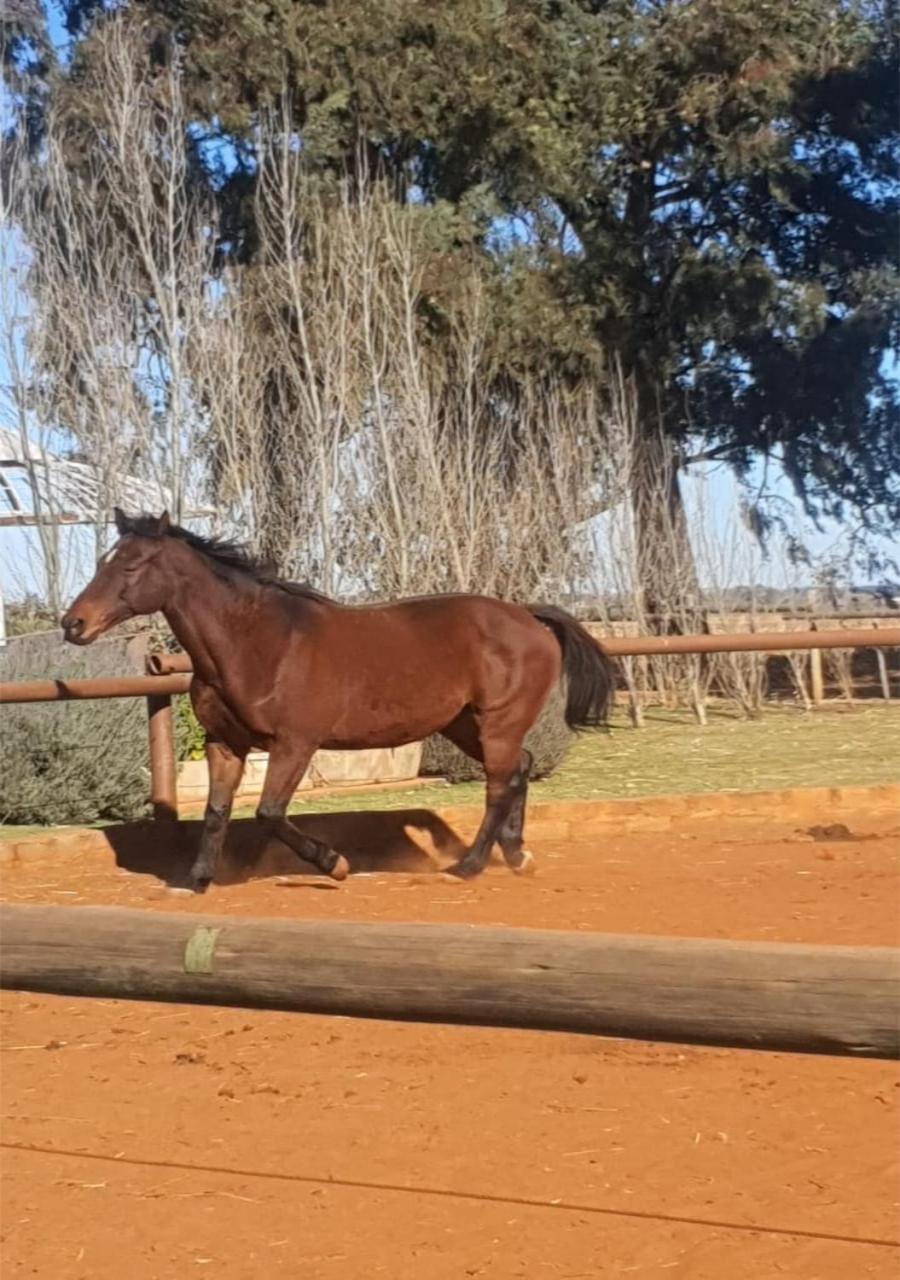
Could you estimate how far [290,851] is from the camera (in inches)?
353

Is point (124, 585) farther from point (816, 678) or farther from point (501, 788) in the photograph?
point (816, 678)

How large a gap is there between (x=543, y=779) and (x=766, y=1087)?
9.03m

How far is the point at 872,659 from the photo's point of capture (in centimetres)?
2369

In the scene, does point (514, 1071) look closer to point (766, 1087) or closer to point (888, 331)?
point (766, 1087)

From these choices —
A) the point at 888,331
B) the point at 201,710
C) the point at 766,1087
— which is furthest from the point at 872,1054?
the point at 888,331

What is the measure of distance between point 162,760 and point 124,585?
1.79 metres

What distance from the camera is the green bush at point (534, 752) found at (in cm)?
1305

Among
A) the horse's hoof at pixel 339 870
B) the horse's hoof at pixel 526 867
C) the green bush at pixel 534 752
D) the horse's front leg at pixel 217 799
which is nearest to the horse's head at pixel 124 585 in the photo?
the horse's front leg at pixel 217 799

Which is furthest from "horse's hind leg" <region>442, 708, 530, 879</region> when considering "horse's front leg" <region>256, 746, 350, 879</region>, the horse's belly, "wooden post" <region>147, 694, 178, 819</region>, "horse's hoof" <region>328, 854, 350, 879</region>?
"wooden post" <region>147, 694, 178, 819</region>

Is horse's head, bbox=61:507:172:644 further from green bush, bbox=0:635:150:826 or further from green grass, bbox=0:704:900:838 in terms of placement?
green bush, bbox=0:635:150:826

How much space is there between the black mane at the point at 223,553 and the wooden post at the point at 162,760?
130 centimetres

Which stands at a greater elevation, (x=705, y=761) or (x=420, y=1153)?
(x=420, y=1153)

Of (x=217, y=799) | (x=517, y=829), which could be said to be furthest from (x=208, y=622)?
(x=517, y=829)

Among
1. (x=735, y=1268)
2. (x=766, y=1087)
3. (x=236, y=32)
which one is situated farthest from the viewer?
(x=236, y=32)
